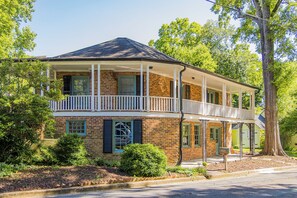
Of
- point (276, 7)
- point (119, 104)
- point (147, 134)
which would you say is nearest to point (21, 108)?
point (119, 104)

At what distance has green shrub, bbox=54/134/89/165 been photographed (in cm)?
1529

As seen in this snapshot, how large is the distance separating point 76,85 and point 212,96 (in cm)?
1188

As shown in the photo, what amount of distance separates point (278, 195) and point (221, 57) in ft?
121

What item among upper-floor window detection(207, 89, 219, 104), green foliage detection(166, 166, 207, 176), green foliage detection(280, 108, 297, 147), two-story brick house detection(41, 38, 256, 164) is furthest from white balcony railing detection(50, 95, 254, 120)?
green foliage detection(280, 108, 297, 147)

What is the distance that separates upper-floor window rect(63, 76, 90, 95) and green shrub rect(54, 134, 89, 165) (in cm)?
522

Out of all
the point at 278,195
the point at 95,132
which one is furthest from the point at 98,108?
the point at 278,195

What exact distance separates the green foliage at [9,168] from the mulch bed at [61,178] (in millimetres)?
226

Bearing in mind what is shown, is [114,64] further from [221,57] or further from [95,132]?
[221,57]

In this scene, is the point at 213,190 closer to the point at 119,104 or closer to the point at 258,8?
the point at 119,104

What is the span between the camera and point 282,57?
25281mm

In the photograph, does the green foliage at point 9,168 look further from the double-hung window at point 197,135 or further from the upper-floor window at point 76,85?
the double-hung window at point 197,135

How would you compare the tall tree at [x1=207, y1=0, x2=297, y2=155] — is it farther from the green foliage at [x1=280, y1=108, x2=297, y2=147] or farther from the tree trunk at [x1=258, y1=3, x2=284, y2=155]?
the green foliage at [x1=280, y1=108, x2=297, y2=147]

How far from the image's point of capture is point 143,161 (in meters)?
14.0

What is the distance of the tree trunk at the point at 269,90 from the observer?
82.1 feet
